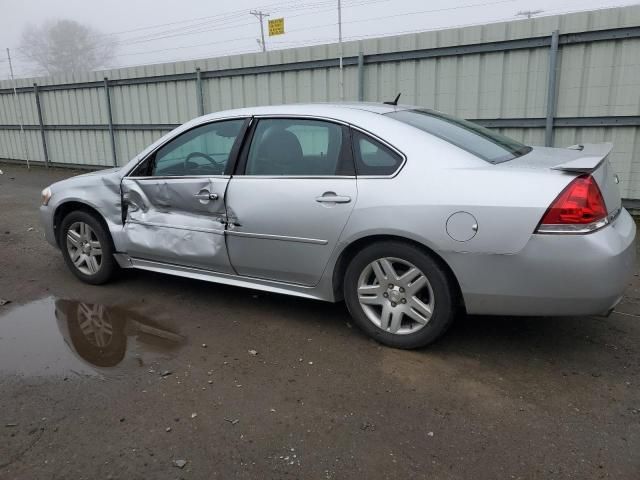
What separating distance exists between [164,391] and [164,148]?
2.05 metres

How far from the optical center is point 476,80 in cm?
759

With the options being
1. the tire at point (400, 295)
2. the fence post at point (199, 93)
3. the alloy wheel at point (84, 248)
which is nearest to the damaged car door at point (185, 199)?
the alloy wheel at point (84, 248)

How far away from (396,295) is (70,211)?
3.16m

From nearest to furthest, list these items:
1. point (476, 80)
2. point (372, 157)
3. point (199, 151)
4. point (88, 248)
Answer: point (372, 157) < point (199, 151) < point (88, 248) < point (476, 80)

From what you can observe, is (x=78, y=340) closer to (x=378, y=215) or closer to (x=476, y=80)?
(x=378, y=215)

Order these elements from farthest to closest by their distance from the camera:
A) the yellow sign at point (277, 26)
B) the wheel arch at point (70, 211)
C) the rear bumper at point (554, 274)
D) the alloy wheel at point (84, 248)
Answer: the yellow sign at point (277, 26), the alloy wheel at point (84, 248), the wheel arch at point (70, 211), the rear bumper at point (554, 274)

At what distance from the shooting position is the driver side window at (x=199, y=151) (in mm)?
3947

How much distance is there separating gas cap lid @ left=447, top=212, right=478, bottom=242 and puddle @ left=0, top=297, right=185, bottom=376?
1.94 m

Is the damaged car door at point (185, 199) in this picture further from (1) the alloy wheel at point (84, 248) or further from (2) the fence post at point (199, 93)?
(2) the fence post at point (199, 93)

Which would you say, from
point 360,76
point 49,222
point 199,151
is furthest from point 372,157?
point 360,76

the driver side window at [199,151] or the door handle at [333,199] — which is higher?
the driver side window at [199,151]

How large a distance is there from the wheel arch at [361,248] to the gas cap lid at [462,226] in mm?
185

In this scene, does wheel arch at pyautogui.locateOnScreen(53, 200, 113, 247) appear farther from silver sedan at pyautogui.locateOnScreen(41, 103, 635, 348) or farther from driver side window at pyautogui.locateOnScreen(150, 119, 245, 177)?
driver side window at pyautogui.locateOnScreen(150, 119, 245, 177)

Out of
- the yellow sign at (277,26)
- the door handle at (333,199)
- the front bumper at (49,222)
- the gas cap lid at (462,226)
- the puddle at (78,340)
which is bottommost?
the puddle at (78,340)
